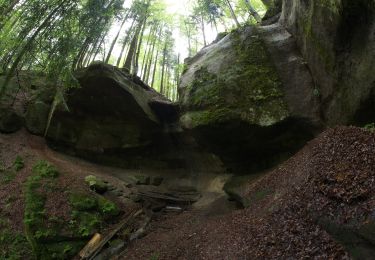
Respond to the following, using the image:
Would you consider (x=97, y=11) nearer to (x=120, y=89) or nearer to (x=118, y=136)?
(x=120, y=89)

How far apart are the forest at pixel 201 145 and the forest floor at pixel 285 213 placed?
0.04 m

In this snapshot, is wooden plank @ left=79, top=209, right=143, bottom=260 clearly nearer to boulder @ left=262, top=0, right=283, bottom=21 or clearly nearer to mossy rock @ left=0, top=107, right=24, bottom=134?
mossy rock @ left=0, top=107, right=24, bottom=134

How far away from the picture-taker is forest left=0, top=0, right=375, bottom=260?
639cm

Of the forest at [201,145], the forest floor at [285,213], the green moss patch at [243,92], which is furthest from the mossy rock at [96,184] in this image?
the green moss patch at [243,92]

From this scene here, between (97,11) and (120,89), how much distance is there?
12.1 feet

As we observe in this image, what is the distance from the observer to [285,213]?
264 inches

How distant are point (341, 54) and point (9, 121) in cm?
1561

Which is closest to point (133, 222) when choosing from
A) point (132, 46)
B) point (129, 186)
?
point (129, 186)

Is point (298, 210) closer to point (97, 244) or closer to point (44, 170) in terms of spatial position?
point (97, 244)

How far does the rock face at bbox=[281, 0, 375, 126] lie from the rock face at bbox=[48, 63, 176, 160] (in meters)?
8.41

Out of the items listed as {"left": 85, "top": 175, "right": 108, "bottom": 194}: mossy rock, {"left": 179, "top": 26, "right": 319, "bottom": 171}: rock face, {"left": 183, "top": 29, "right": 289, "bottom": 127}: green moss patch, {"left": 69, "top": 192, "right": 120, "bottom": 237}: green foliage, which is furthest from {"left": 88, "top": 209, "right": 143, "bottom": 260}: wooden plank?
{"left": 183, "top": 29, "right": 289, "bottom": 127}: green moss patch

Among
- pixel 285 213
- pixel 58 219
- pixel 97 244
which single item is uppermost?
pixel 285 213

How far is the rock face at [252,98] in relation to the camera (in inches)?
418

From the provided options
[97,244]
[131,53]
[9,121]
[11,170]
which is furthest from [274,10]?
[9,121]
